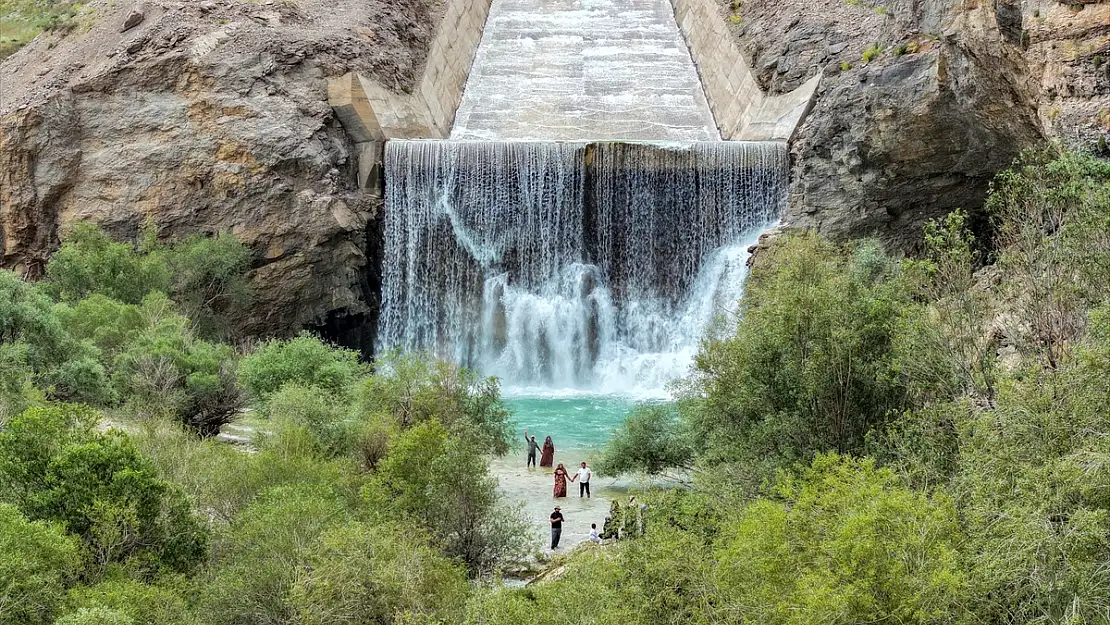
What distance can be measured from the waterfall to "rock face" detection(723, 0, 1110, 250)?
349 cm

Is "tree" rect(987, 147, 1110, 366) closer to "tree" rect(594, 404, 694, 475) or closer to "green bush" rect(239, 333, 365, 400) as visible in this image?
"tree" rect(594, 404, 694, 475)

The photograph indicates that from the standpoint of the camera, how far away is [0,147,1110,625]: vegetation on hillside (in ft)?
38.1

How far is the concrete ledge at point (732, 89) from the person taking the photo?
37531 mm

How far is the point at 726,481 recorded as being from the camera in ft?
59.7

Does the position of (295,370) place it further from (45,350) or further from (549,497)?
(549,497)

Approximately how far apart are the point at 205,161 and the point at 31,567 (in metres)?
23.3

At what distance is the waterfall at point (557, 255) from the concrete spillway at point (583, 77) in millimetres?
3874

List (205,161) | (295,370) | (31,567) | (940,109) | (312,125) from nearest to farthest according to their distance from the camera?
(31,567) → (295,370) → (940,109) → (205,161) → (312,125)

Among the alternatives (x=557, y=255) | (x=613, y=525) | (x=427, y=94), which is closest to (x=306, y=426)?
(x=613, y=525)

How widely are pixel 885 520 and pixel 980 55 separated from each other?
23120 millimetres

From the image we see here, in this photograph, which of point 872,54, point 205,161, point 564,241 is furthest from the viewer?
point 564,241

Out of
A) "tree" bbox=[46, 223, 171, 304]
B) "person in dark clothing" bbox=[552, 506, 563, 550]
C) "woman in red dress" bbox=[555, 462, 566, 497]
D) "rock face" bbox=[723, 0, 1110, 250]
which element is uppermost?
"rock face" bbox=[723, 0, 1110, 250]

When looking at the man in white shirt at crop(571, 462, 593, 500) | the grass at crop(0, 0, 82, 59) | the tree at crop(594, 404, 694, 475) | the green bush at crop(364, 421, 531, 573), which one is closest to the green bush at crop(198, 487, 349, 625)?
the green bush at crop(364, 421, 531, 573)

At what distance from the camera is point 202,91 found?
118ft
